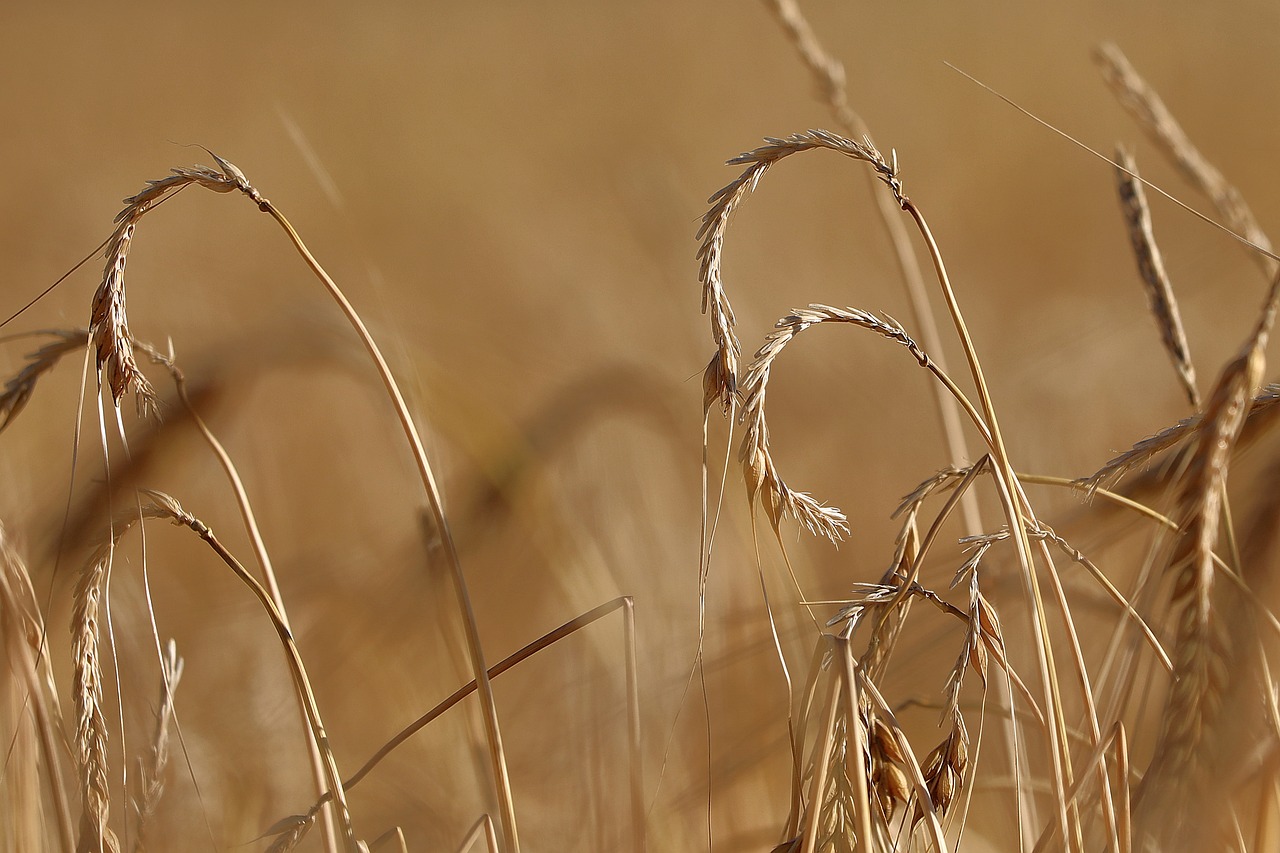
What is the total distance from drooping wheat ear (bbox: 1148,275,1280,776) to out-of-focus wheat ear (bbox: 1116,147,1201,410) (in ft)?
0.69

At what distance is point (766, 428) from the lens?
183 mm

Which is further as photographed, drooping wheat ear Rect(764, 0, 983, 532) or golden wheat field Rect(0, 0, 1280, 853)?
drooping wheat ear Rect(764, 0, 983, 532)

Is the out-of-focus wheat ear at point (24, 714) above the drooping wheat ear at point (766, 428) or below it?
above

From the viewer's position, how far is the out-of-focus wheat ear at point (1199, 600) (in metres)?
0.13

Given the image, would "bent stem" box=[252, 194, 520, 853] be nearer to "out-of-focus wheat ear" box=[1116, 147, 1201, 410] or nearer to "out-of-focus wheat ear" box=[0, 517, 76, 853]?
"out-of-focus wheat ear" box=[0, 517, 76, 853]

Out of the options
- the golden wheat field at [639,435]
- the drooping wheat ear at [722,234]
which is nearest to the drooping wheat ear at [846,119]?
the golden wheat field at [639,435]

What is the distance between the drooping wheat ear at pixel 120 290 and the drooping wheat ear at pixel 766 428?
4.5 inches

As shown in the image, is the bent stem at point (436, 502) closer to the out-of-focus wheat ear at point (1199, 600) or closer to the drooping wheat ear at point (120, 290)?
the drooping wheat ear at point (120, 290)

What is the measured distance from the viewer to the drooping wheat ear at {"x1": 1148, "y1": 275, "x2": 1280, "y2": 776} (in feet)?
0.43

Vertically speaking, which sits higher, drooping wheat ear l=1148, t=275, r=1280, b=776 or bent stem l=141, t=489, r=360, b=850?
bent stem l=141, t=489, r=360, b=850

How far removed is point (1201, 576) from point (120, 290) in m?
0.21

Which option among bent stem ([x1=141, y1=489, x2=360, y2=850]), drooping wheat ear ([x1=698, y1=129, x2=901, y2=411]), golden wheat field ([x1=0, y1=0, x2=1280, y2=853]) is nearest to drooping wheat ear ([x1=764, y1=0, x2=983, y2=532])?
golden wheat field ([x1=0, y1=0, x2=1280, y2=853])

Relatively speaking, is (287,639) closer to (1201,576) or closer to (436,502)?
(436,502)

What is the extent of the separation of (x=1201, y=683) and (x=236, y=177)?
0.20 metres
